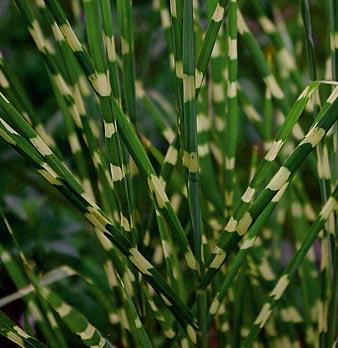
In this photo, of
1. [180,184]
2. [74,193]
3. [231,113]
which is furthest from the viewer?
[180,184]

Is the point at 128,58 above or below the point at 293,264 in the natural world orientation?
above

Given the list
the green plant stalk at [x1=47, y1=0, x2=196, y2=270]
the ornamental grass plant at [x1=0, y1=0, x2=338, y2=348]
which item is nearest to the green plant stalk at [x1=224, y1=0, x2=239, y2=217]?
the ornamental grass plant at [x1=0, y1=0, x2=338, y2=348]

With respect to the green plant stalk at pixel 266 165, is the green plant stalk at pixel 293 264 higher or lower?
lower

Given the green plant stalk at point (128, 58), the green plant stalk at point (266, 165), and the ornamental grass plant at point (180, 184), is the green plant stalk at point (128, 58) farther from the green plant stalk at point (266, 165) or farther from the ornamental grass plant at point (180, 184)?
the green plant stalk at point (266, 165)

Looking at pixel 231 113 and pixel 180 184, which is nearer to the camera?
pixel 231 113

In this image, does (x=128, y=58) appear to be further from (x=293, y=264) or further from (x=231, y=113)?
(x=293, y=264)

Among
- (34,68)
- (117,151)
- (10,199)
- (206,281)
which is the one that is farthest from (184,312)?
(34,68)

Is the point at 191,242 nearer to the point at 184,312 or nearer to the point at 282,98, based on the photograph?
the point at 184,312

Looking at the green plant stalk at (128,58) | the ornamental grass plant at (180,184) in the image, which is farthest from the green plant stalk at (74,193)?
the green plant stalk at (128,58)

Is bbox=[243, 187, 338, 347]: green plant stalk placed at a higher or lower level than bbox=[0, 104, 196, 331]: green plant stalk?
lower

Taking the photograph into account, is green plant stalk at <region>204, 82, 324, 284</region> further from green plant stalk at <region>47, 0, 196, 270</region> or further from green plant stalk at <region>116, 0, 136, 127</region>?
green plant stalk at <region>116, 0, 136, 127</region>

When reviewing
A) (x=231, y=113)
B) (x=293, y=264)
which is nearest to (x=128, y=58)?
(x=231, y=113)

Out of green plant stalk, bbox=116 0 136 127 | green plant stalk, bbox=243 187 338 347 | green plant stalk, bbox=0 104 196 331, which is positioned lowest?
green plant stalk, bbox=243 187 338 347
